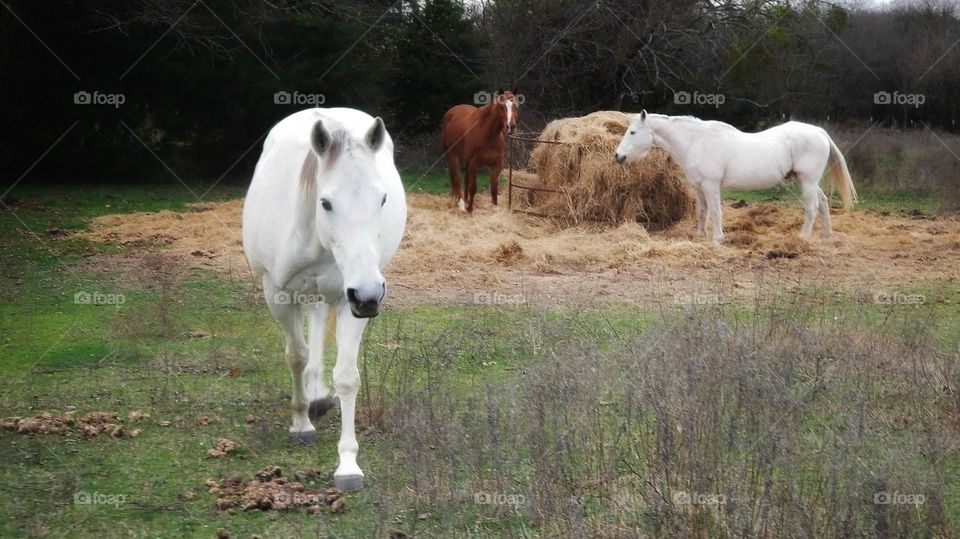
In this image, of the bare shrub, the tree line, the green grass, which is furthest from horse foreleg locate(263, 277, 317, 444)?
the tree line

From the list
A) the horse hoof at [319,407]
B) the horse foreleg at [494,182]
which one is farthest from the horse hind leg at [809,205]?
the horse hoof at [319,407]

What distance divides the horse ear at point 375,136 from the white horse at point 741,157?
27.2 feet

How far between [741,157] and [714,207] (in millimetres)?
821

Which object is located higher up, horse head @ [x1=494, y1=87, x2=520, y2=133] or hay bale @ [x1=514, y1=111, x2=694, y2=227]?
horse head @ [x1=494, y1=87, x2=520, y2=133]

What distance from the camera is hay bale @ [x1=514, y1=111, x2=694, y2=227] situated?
12992 mm

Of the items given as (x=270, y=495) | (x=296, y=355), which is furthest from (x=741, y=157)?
(x=270, y=495)

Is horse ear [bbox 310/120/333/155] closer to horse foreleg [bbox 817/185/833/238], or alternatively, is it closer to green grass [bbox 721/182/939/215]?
horse foreleg [bbox 817/185/833/238]

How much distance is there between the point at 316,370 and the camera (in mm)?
5461

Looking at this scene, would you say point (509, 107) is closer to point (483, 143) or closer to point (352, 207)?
point (483, 143)

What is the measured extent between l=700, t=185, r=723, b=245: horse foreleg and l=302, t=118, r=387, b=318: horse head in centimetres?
806

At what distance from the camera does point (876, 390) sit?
5.62 metres

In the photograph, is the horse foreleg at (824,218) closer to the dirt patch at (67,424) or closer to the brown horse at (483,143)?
the brown horse at (483,143)

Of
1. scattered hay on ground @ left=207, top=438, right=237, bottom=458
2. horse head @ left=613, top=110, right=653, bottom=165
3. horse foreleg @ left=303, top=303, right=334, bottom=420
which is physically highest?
horse head @ left=613, top=110, right=653, bottom=165

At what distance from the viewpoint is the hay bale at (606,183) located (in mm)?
12992
